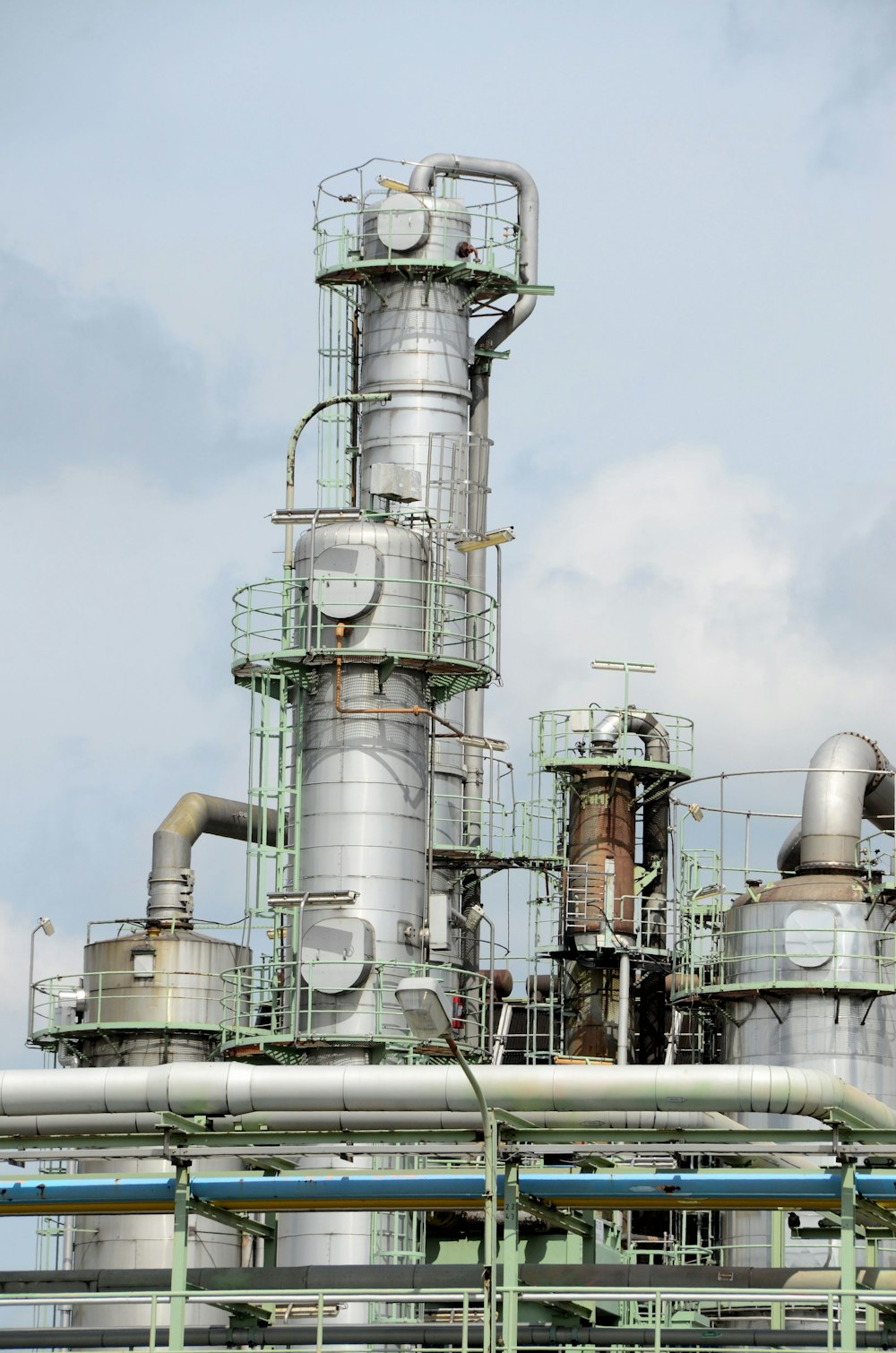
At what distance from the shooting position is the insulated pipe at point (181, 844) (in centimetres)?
5016

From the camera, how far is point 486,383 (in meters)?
56.4

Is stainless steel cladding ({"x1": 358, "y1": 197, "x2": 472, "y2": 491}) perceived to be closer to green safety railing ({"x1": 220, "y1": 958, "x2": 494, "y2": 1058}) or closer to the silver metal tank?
the silver metal tank

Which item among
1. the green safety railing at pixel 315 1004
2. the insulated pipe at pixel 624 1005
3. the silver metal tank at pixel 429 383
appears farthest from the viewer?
the silver metal tank at pixel 429 383

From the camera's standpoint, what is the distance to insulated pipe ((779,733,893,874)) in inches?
1882

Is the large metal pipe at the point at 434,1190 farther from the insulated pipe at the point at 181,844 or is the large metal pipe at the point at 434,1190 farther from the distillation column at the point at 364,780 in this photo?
the insulated pipe at the point at 181,844

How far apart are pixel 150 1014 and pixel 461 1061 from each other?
2243 centimetres

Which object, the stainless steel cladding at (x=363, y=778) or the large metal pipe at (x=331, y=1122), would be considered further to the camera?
the stainless steel cladding at (x=363, y=778)

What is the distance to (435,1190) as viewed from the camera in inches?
1261

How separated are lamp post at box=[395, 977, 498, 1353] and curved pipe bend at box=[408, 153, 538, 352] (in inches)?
1146

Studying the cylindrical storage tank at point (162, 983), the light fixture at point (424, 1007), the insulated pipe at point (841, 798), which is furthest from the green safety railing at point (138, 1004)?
the light fixture at point (424, 1007)

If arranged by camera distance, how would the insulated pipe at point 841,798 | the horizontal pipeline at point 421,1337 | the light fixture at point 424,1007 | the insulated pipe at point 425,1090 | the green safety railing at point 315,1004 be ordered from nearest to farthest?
the light fixture at point 424,1007
the insulated pipe at point 425,1090
the horizontal pipeline at point 421,1337
the green safety railing at point 315,1004
the insulated pipe at point 841,798

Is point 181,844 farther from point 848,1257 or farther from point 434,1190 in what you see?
point 848,1257

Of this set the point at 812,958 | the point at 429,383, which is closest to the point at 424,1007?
the point at 812,958

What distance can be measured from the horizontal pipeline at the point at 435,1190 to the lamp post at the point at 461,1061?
2136 millimetres
